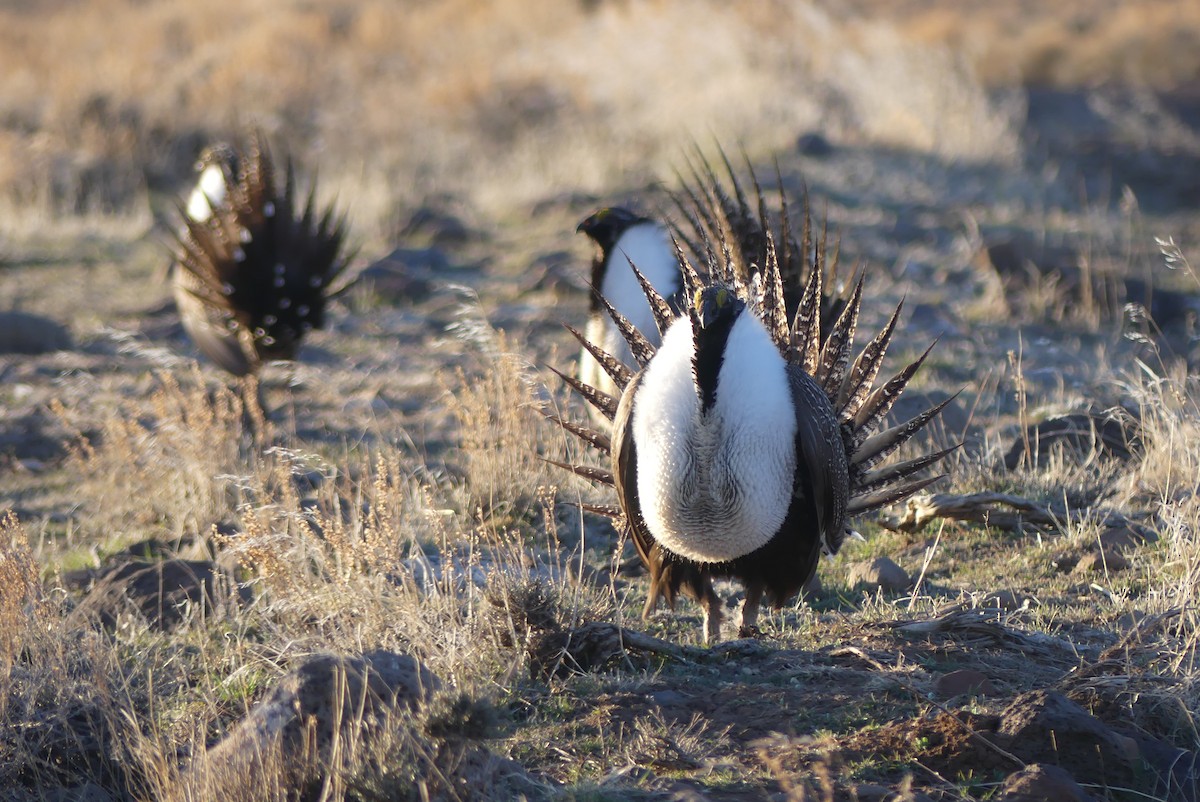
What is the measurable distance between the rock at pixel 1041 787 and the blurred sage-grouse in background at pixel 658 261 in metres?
1.74

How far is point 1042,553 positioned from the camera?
12.1 ft

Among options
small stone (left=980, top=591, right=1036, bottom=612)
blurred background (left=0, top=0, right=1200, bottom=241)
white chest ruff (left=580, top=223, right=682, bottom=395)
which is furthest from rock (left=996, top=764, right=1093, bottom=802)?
blurred background (left=0, top=0, right=1200, bottom=241)

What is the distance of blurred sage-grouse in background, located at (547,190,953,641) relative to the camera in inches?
→ 108

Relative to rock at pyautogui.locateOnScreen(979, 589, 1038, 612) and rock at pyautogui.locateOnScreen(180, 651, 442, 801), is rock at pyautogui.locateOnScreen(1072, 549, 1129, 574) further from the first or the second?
rock at pyautogui.locateOnScreen(180, 651, 442, 801)

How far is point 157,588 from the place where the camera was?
366 cm

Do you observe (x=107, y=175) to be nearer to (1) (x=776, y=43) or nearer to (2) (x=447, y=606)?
(1) (x=776, y=43)

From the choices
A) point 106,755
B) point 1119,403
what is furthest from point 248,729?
point 1119,403

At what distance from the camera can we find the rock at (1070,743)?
2.38m

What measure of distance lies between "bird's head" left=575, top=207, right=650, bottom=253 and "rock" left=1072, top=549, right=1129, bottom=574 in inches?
65.5

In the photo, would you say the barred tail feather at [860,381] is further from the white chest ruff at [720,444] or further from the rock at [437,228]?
the rock at [437,228]

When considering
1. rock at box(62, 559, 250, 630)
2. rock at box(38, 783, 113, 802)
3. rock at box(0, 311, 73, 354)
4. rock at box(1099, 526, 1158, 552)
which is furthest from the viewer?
rock at box(0, 311, 73, 354)

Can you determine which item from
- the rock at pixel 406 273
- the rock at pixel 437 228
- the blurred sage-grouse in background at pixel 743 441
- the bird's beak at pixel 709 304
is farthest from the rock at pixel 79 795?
the rock at pixel 437 228

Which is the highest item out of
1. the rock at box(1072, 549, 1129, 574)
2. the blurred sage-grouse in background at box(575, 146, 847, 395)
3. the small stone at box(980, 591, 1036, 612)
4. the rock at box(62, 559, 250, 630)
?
the blurred sage-grouse in background at box(575, 146, 847, 395)

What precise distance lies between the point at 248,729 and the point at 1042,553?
2.28m
